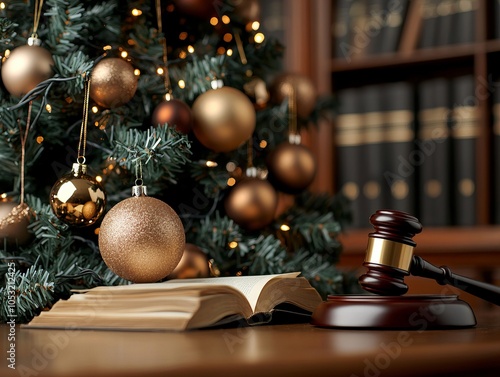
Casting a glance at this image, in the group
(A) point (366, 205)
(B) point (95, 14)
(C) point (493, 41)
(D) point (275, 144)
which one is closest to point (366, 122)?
(A) point (366, 205)

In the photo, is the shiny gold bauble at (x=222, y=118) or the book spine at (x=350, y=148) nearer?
the shiny gold bauble at (x=222, y=118)

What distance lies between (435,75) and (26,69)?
1465 mm

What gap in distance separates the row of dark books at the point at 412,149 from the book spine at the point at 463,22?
0.36ft

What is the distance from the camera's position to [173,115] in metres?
1.04

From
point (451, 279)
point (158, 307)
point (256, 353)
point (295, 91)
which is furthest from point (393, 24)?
point (256, 353)

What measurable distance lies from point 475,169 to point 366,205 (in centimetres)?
34

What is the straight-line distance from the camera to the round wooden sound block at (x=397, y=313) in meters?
0.78

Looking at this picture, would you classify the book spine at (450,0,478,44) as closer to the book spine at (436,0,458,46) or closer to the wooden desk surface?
the book spine at (436,0,458,46)

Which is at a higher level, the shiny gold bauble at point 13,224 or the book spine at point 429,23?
the book spine at point 429,23

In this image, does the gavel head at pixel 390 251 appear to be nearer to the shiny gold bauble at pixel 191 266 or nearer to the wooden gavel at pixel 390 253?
the wooden gavel at pixel 390 253

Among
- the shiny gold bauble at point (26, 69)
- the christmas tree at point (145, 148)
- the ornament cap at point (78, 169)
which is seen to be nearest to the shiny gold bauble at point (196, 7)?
the christmas tree at point (145, 148)

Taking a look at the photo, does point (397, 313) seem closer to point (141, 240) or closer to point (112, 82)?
point (141, 240)

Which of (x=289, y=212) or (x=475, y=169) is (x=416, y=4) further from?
(x=289, y=212)

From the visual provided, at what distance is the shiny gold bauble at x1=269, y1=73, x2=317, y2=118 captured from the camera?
1.34 metres
